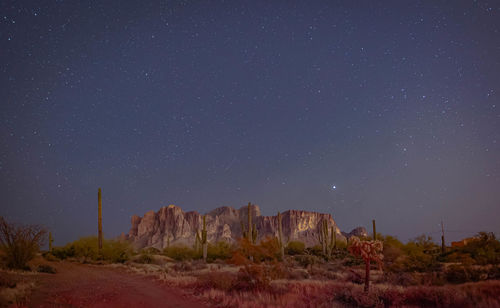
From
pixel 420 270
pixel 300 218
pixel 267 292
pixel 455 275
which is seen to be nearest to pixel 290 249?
pixel 420 270

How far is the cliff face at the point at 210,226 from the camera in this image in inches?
4080

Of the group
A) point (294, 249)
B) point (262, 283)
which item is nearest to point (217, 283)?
point (262, 283)

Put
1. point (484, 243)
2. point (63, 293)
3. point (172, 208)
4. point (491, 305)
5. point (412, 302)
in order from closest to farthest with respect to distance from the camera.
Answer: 1. point (491, 305)
2. point (412, 302)
3. point (63, 293)
4. point (484, 243)
5. point (172, 208)

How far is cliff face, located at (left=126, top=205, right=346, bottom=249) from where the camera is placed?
104m

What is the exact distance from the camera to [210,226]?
109312mm

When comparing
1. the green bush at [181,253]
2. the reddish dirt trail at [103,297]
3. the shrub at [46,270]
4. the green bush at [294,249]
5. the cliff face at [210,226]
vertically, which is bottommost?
the cliff face at [210,226]

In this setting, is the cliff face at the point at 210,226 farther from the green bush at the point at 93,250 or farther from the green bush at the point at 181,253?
the green bush at the point at 93,250

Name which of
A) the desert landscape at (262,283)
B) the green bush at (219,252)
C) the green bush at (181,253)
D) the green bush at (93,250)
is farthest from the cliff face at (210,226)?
the desert landscape at (262,283)

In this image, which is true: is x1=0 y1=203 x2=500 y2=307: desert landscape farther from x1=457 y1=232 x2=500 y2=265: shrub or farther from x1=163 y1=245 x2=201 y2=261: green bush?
x1=163 y1=245 x2=201 y2=261: green bush

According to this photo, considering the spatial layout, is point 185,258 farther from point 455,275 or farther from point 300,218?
point 300,218

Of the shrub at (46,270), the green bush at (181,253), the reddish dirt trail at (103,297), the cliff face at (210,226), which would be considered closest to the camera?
the reddish dirt trail at (103,297)

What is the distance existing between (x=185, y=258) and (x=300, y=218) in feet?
270

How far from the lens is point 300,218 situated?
11206 centimetres

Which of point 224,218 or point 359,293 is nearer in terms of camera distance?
point 359,293
